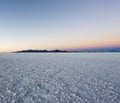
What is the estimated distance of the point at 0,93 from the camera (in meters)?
6.92

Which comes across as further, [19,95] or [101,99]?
[19,95]

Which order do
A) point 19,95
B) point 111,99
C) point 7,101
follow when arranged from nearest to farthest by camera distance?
1. point 7,101
2. point 111,99
3. point 19,95

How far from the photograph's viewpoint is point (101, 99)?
6.35 m

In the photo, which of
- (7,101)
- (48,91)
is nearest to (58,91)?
(48,91)

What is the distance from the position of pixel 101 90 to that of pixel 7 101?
578cm

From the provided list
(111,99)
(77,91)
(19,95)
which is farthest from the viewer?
(77,91)

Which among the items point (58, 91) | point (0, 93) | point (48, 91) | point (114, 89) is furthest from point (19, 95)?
point (114, 89)

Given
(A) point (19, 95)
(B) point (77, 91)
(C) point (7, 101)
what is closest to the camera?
(C) point (7, 101)

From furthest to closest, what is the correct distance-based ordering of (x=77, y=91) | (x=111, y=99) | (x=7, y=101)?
(x=77, y=91), (x=111, y=99), (x=7, y=101)

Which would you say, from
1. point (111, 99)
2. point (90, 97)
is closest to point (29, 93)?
point (90, 97)

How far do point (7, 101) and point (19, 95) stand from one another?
97 centimetres

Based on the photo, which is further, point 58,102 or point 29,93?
point 29,93

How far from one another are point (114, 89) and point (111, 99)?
174 centimetres

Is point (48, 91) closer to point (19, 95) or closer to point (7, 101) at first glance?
point (19, 95)
